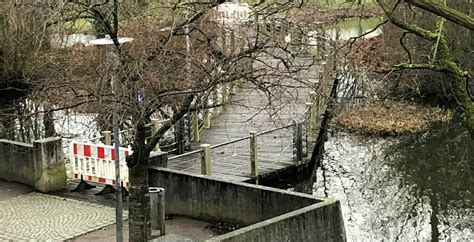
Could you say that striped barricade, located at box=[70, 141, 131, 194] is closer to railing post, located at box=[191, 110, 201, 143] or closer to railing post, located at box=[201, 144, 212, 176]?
railing post, located at box=[201, 144, 212, 176]

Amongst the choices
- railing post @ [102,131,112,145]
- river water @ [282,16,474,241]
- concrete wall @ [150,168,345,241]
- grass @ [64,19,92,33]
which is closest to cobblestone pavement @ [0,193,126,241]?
concrete wall @ [150,168,345,241]

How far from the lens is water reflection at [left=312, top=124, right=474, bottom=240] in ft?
53.4

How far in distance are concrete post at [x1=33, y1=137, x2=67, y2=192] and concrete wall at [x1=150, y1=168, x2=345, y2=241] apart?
241cm

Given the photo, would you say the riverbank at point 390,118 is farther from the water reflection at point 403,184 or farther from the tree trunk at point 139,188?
the tree trunk at point 139,188

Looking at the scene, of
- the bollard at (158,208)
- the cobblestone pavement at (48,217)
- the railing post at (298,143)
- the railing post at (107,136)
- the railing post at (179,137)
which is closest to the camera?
the bollard at (158,208)

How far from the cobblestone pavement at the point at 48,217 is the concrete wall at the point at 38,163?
373mm

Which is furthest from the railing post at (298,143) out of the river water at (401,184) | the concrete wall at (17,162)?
the concrete wall at (17,162)

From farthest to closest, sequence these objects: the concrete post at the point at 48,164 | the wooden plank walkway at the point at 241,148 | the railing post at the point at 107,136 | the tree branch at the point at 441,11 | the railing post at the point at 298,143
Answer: the railing post at the point at 298,143 → the wooden plank walkway at the point at 241,148 → the railing post at the point at 107,136 → the concrete post at the point at 48,164 → the tree branch at the point at 441,11

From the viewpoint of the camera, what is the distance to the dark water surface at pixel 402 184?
1625cm

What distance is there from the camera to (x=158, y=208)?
1178 cm

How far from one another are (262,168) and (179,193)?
5.93 meters

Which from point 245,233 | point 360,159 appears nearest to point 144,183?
point 245,233

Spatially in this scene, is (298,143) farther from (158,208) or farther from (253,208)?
(158,208)

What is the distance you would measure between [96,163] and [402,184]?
8.44 m
